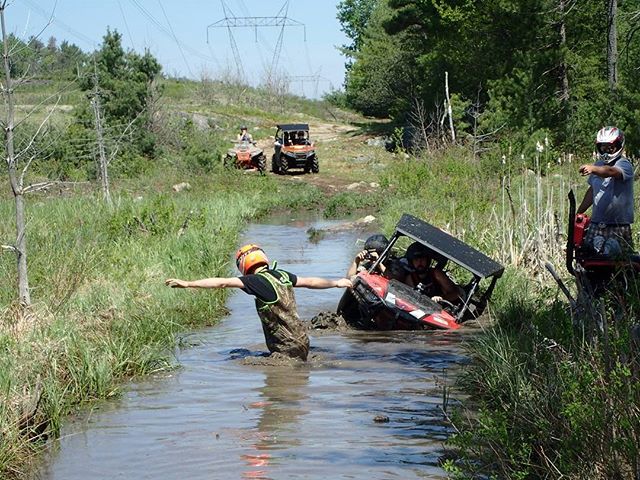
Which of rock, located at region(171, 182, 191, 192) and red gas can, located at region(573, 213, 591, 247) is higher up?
red gas can, located at region(573, 213, 591, 247)

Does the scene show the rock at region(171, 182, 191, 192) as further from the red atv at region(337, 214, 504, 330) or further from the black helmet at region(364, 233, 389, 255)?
the red atv at region(337, 214, 504, 330)

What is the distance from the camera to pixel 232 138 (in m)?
48.8

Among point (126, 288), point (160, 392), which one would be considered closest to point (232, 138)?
point (126, 288)

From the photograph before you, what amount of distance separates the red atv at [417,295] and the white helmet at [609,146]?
2.80 meters

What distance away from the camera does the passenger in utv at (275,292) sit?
940 cm

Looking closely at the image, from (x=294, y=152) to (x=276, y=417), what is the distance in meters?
29.3

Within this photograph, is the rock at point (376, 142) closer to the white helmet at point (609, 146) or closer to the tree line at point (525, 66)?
the tree line at point (525, 66)

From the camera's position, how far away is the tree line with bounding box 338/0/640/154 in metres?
26.8

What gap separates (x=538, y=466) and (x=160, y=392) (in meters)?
4.47

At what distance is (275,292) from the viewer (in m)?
9.45

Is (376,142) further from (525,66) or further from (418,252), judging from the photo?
(418,252)

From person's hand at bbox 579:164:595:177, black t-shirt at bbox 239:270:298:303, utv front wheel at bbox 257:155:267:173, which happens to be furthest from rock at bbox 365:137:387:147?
person's hand at bbox 579:164:595:177

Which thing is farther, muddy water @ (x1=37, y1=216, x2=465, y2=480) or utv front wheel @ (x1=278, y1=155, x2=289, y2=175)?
utv front wheel @ (x1=278, y1=155, x2=289, y2=175)

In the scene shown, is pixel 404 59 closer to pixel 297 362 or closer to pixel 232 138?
pixel 232 138
